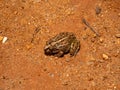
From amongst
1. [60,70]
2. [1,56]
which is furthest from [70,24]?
[1,56]

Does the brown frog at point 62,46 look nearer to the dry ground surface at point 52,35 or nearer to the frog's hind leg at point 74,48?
the frog's hind leg at point 74,48

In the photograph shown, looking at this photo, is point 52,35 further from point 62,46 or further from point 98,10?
point 98,10

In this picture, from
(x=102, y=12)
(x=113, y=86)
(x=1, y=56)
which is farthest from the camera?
(x=102, y=12)

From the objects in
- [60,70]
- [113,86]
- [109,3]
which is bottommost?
[113,86]

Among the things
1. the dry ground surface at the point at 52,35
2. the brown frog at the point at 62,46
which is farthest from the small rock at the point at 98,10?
the brown frog at the point at 62,46

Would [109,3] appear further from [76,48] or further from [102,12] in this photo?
[76,48]

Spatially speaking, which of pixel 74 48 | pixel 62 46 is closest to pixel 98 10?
pixel 74 48

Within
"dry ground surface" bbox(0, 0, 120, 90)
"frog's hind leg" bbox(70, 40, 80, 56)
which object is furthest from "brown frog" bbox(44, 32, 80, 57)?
"dry ground surface" bbox(0, 0, 120, 90)
